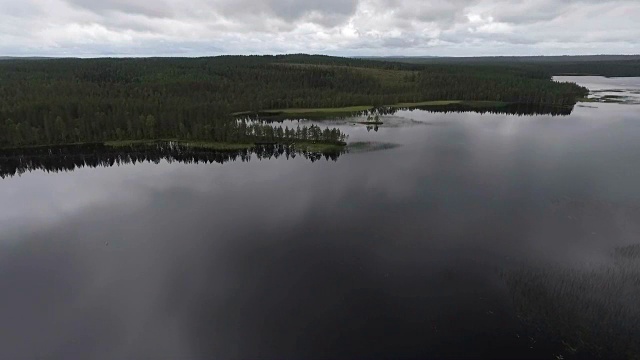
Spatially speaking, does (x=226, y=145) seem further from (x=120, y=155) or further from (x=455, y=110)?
(x=455, y=110)

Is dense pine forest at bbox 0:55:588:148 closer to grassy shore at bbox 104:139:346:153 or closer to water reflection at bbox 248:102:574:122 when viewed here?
grassy shore at bbox 104:139:346:153

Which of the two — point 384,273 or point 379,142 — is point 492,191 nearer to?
point 384,273

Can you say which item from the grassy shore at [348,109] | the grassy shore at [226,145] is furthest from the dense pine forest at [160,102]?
the grassy shore at [348,109]

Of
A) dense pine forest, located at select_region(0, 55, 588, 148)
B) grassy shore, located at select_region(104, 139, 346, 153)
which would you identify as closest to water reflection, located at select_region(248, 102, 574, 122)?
dense pine forest, located at select_region(0, 55, 588, 148)

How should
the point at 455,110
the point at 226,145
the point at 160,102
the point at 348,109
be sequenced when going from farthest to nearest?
the point at 348,109, the point at 455,110, the point at 160,102, the point at 226,145

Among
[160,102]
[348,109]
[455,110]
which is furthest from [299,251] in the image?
[455,110]

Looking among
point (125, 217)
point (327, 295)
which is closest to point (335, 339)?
point (327, 295)
